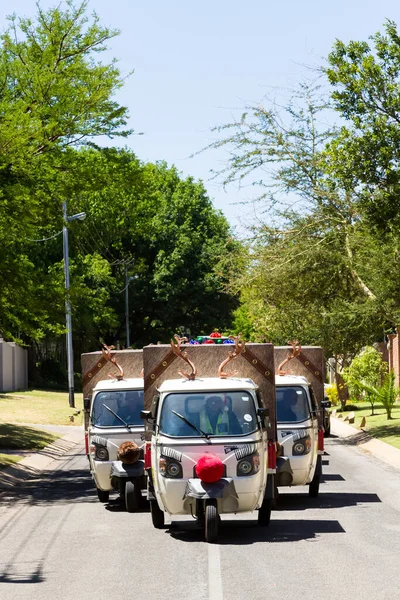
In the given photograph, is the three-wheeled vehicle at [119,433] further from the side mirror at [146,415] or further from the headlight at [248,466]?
the headlight at [248,466]

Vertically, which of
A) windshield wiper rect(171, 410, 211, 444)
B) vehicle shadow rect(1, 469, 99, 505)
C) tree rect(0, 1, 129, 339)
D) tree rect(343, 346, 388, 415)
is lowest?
vehicle shadow rect(1, 469, 99, 505)

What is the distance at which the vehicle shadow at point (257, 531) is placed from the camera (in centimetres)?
1377

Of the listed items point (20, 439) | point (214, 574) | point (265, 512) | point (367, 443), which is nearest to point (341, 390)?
point (367, 443)

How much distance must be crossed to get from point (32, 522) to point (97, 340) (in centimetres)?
5785

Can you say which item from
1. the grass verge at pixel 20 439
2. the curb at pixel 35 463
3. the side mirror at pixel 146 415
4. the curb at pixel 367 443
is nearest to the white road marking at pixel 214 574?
the side mirror at pixel 146 415

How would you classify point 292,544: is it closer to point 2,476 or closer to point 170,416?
point 170,416

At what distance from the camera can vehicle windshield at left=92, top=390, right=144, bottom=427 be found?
18234mm

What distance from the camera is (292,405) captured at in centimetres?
1825

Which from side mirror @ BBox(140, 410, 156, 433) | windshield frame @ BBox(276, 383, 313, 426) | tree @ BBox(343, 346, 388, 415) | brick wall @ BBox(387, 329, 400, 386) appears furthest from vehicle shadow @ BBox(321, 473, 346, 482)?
brick wall @ BBox(387, 329, 400, 386)

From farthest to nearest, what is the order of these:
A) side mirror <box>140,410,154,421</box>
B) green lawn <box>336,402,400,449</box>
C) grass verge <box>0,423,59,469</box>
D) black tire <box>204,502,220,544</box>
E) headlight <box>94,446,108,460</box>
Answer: green lawn <box>336,402,400,449</box> < grass verge <box>0,423,59,469</box> < headlight <box>94,446,108,460</box> < side mirror <box>140,410,154,421</box> < black tire <box>204,502,220,544</box>

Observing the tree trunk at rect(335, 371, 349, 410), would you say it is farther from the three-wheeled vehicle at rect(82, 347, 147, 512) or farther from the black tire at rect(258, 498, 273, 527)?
the black tire at rect(258, 498, 273, 527)

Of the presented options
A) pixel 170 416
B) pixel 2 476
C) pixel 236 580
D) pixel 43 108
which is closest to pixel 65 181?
pixel 43 108

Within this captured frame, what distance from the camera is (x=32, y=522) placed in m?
16.7

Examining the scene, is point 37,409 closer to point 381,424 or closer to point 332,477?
point 381,424
